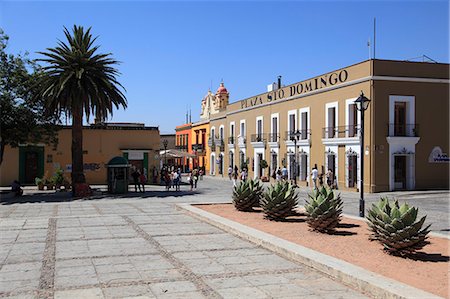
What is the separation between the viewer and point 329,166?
106ft

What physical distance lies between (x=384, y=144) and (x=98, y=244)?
852 inches

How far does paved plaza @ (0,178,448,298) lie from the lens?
665cm

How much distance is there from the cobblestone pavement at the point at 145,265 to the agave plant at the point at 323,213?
73.2 inches

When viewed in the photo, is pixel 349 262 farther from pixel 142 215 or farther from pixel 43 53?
pixel 43 53

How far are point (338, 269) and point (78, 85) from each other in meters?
22.2

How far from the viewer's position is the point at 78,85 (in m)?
26.2

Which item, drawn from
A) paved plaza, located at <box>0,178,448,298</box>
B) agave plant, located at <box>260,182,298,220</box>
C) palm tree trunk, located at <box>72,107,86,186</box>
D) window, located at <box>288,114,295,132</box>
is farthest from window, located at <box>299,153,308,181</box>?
agave plant, located at <box>260,182,298,220</box>

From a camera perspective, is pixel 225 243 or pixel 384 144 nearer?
pixel 225 243

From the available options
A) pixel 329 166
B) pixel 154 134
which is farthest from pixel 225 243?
pixel 154 134

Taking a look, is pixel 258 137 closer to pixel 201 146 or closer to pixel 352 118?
pixel 352 118

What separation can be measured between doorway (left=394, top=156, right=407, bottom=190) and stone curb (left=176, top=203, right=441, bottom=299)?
19653mm

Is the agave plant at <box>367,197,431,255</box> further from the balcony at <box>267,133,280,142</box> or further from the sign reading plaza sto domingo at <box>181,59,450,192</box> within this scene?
the balcony at <box>267,133,280,142</box>

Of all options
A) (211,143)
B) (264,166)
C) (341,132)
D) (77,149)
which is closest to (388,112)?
(341,132)

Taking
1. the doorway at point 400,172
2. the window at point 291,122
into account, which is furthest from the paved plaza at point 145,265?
the window at point 291,122
